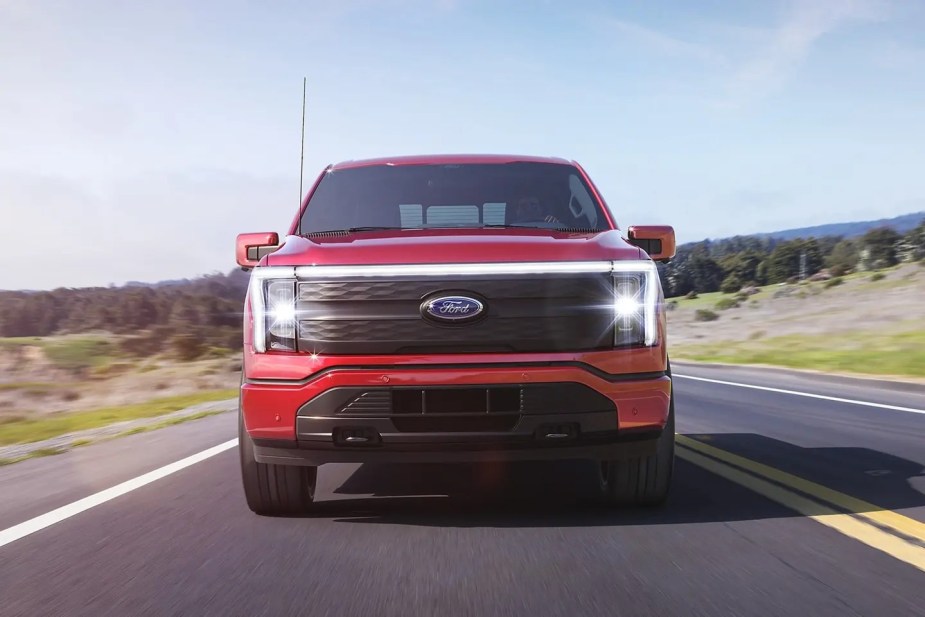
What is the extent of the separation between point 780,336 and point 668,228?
112 feet

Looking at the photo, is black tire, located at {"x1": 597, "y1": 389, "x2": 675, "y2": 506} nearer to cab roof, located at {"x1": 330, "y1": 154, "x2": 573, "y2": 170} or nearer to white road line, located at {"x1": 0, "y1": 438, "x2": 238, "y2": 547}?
cab roof, located at {"x1": 330, "y1": 154, "x2": 573, "y2": 170}

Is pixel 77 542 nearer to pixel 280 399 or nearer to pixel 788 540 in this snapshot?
pixel 280 399

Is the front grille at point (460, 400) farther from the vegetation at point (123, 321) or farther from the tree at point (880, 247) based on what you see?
the tree at point (880, 247)

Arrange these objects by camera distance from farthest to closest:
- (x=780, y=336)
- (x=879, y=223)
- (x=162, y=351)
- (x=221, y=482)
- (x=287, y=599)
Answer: (x=879, y=223) < (x=780, y=336) < (x=162, y=351) < (x=221, y=482) < (x=287, y=599)

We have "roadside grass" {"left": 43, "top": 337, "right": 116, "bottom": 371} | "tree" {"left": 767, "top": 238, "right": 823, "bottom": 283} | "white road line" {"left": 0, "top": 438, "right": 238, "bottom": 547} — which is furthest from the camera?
"tree" {"left": 767, "top": 238, "right": 823, "bottom": 283}

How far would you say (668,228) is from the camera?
219 inches

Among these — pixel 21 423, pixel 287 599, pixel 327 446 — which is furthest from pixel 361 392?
pixel 21 423

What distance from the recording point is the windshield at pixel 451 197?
6004mm

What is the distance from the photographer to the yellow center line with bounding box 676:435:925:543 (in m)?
4.38

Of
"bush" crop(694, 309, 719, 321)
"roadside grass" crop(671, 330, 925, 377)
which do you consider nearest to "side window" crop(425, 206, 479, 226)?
"roadside grass" crop(671, 330, 925, 377)

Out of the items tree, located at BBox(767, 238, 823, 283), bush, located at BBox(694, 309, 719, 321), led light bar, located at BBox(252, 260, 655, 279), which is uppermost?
tree, located at BBox(767, 238, 823, 283)

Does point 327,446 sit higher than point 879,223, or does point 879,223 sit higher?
point 879,223

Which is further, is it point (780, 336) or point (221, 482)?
point (780, 336)

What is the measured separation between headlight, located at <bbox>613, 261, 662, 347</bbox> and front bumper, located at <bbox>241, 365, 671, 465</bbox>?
21 centimetres
